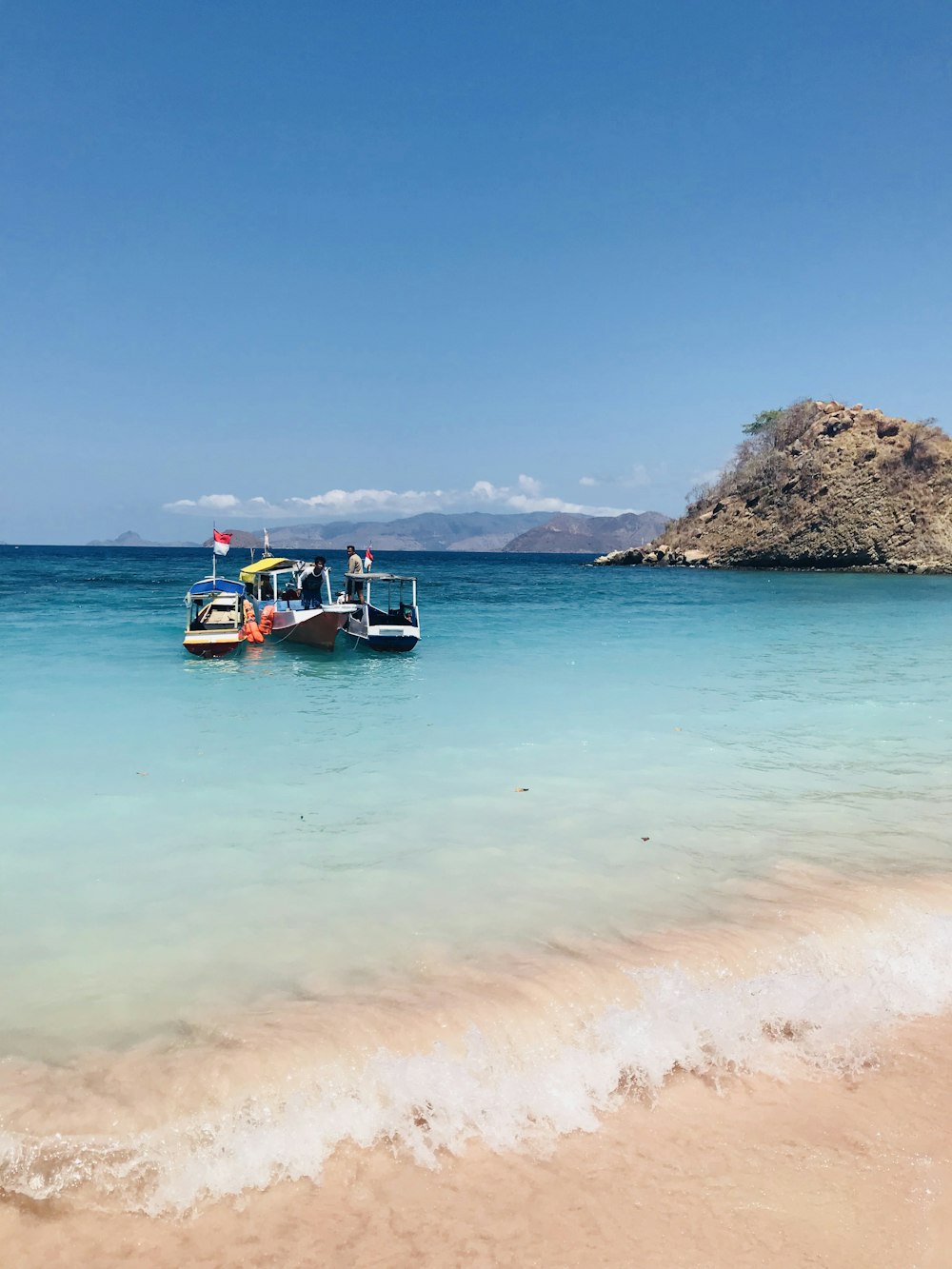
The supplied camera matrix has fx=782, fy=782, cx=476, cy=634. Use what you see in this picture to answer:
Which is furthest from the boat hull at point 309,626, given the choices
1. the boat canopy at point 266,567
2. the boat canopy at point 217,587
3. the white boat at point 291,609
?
the boat canopy at point 217,587

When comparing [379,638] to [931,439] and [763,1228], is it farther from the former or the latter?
[931,439]

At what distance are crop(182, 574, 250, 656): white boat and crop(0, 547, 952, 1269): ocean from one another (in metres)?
9.61

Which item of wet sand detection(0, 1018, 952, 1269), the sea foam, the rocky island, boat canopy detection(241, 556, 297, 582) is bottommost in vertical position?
wet sand detection(0, 1018, 952, 1269)

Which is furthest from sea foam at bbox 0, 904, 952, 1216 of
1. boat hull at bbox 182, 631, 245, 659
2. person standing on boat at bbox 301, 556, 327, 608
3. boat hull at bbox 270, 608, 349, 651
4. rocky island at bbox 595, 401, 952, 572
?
rocky island at bbox 595, 401, 952, 572

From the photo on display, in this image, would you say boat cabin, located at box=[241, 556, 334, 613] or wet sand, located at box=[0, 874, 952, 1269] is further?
boat cabin, located at box=[241, 556, 334, 613]

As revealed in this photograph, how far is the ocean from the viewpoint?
357 cm

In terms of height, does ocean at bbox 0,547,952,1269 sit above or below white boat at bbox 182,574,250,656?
below

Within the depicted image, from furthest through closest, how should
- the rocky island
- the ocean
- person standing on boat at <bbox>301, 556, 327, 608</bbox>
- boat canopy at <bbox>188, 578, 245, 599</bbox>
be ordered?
the rocky island, boat canopy at <bbox>188, 578, 245, 599</bbox>, person standing on boat at <bbox>301, 556, 327, 608</bbox>, the ocean

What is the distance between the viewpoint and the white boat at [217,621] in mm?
22531

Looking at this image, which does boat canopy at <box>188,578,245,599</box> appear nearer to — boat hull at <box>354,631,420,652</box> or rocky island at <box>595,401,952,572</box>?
boat hull at <box>354,631,420,652</box>

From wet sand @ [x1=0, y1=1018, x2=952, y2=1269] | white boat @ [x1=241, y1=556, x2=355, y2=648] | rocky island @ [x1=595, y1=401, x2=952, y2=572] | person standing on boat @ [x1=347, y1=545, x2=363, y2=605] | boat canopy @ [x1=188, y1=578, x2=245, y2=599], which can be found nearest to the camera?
wet sand @ [x1=0, y1=1018, x2=952, y2=1269]

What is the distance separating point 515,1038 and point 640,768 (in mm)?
6779

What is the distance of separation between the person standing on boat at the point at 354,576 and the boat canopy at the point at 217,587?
490 centimetres

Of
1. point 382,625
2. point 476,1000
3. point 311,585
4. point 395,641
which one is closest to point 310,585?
point 311,585
